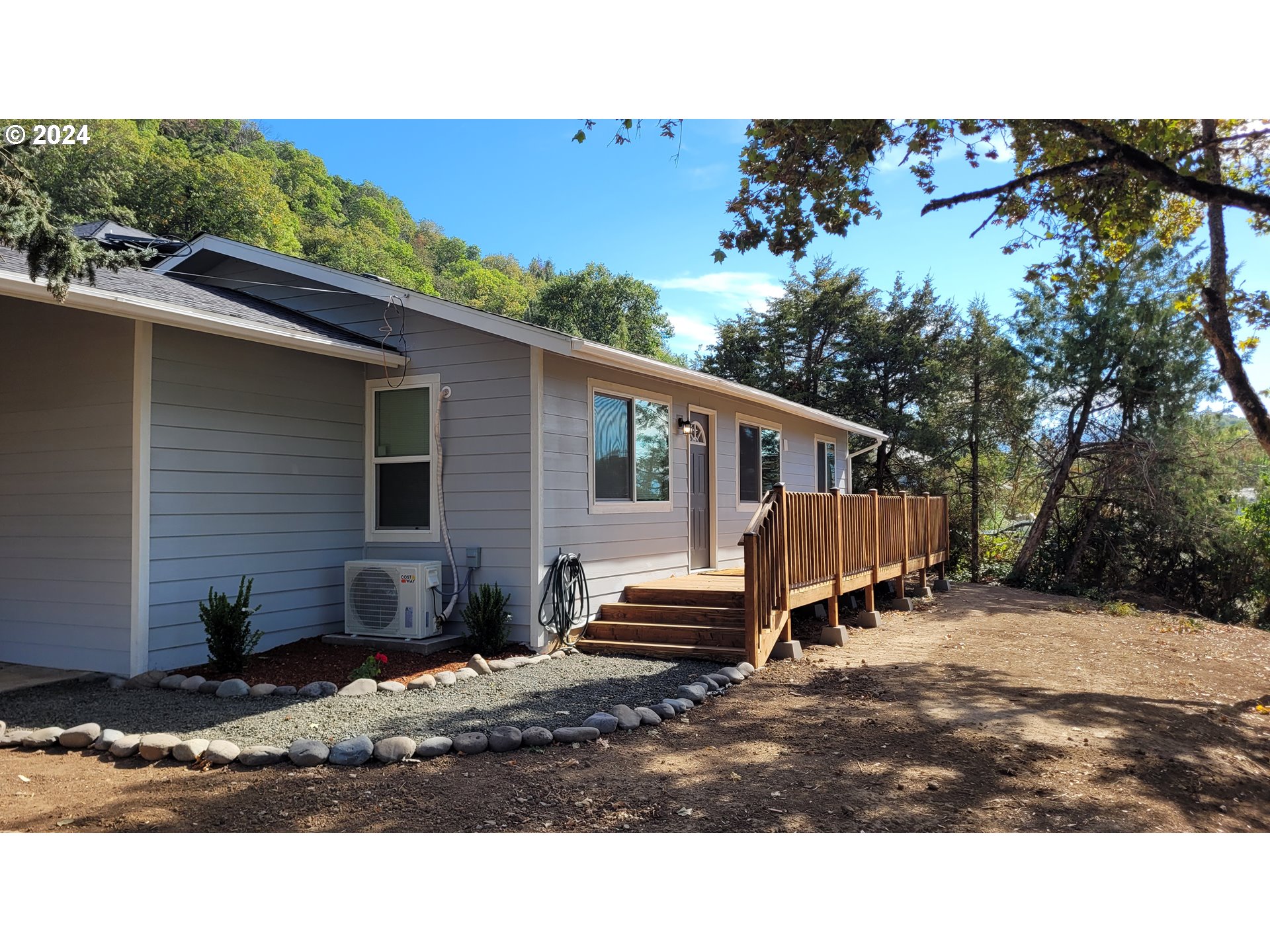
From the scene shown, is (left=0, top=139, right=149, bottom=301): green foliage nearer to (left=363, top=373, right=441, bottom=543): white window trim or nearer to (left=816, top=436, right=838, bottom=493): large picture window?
(left=363, top=373, right=441, bottom=543): white window trim

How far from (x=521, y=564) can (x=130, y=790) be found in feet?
11.5

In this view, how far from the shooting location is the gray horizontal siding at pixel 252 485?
6.11 m

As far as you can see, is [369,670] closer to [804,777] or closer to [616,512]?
[616,512]

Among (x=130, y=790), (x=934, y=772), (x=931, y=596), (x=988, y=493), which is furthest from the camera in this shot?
(x=988, y=493)

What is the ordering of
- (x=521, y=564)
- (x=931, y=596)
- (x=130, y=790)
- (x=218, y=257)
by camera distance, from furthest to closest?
1. (x=931, y=596)
2. (x=218, y=257)
3. (x=521, y=564)
4. (x=130, y=790)

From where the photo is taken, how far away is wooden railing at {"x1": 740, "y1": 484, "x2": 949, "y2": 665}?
254 inches

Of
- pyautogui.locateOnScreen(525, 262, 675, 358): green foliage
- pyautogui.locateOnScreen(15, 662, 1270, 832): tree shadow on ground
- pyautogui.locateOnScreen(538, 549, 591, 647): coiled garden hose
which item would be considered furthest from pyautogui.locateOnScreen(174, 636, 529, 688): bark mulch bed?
pyautogui.locateOnScreen(525, 262, 675, 358): green foliage

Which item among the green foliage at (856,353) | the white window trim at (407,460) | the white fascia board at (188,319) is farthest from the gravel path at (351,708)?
the green foliage at (856,353)

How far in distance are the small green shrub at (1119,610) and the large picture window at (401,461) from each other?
9762 mm

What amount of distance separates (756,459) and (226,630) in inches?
296

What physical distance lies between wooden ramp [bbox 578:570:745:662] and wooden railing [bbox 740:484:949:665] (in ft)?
0.97
